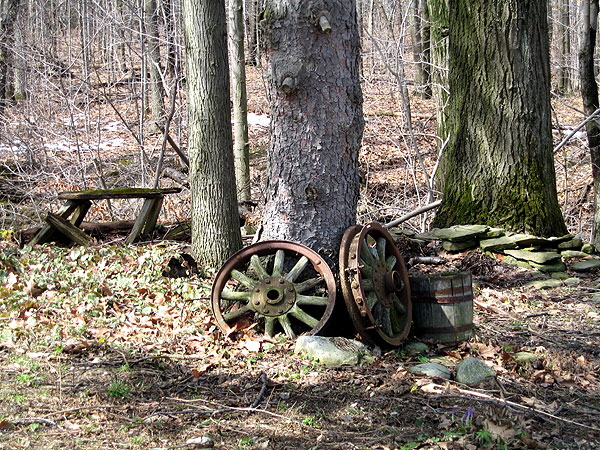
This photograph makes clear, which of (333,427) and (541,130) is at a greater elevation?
(541,130)

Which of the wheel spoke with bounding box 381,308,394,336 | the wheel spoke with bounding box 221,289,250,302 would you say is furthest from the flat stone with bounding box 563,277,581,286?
the wheel spoke with bounding box 221,289,250,302

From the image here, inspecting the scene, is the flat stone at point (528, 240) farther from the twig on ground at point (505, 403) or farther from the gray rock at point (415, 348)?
the twig on ground at point (505, 403)

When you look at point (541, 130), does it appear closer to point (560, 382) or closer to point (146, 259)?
point (560, 382)

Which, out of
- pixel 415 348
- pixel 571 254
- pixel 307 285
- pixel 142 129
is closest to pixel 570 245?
pixel 571 254

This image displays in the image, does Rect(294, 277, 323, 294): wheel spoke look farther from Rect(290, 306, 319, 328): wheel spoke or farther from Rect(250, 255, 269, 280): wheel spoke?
Rect(250, 255, 269, 280): wheel spoke

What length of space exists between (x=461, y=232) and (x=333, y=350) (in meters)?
3.44

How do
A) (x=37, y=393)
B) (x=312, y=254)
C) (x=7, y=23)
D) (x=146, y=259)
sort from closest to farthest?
(x=37, y=393)
(x=312, y=254)
(x=146, y=259)
(x=7, y=23)

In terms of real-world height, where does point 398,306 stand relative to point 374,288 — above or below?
below

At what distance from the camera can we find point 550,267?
715 cm

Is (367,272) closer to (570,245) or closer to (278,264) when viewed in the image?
(278,264)

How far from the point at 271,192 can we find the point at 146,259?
228 centimetres

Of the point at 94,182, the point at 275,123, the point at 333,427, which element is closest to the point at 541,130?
the point at 275,123

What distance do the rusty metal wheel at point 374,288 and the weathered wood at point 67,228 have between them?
14.3 feet

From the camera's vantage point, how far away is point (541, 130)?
7.72m
